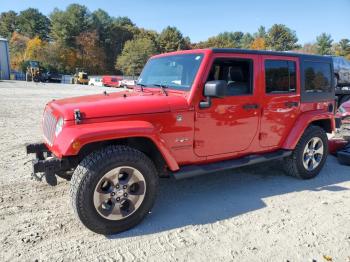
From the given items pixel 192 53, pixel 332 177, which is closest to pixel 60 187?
pixel 192 53

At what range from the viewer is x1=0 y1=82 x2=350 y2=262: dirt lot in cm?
307

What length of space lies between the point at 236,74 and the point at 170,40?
78533 mm

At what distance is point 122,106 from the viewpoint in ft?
11.4

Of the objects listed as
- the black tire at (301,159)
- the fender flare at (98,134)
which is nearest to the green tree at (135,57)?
the black tire at (301,159)

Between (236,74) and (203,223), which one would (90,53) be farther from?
(203,223)

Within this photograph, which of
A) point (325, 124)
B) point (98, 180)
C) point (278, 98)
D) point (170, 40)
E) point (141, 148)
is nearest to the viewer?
point (98, 180)

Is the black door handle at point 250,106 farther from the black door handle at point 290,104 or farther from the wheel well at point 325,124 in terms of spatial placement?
the wheel well at point 325,124

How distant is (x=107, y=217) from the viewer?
334cm

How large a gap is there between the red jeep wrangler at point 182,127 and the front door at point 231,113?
0.01 metres

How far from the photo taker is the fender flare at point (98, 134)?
305cm

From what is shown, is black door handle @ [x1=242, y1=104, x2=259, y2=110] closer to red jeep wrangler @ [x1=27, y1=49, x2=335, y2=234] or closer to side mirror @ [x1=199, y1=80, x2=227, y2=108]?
red jeep wrangler @ [x1=27, y1=49, x2=335, y2=234]

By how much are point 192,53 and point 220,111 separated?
85 cm

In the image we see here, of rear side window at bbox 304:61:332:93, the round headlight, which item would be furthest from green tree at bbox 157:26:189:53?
the round headlight

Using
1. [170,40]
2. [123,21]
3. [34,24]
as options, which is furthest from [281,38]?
[34,24]
